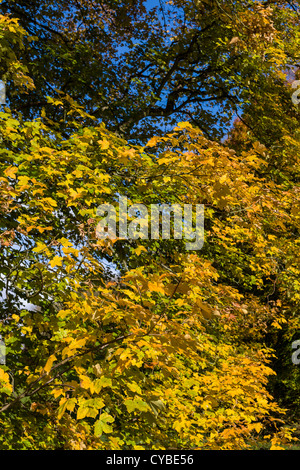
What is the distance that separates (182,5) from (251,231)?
5.77 m

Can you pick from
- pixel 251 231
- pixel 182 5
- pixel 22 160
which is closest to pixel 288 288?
pixel 251 231

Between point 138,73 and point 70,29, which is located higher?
point 70,29

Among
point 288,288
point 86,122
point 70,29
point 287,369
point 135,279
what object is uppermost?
point 70,29

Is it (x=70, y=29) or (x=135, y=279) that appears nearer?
(x=135, y=279)

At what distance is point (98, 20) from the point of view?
Answer: 923cm

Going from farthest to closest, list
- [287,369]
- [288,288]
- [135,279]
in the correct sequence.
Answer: [287,369] → [288,288] → [135,279]

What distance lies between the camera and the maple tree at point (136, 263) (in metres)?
2.64

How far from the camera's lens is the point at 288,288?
7.41 m

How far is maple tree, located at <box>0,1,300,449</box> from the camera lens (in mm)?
2641

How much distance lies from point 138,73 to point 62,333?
776 centimetres

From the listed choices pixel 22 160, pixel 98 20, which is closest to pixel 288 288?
pixel 22 160

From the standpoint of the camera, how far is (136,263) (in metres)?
5.75
